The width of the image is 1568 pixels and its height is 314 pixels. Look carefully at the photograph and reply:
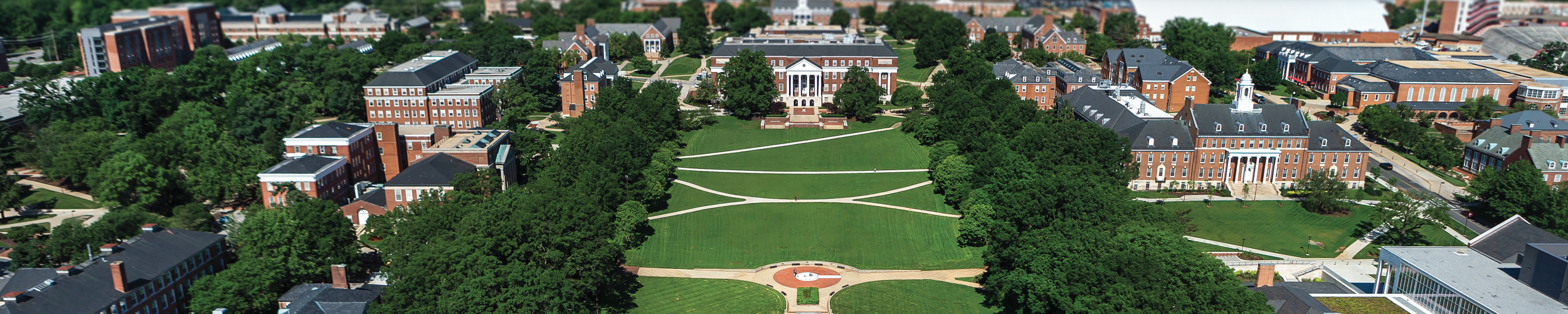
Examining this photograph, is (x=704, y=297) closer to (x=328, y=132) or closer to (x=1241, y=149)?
(x=328, y=132)

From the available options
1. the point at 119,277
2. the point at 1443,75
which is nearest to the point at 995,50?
the point at 1443,75

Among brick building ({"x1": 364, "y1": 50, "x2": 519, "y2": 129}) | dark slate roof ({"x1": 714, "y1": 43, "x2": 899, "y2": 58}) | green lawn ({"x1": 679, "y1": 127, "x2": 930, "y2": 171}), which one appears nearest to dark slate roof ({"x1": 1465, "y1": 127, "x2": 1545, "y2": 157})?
green lawn ({"x1": 679, "y1": 127, "x2": 930, "y2": 171})

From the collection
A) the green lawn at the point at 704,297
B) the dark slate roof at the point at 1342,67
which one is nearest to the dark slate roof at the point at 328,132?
the green lawn at the point at 704,297

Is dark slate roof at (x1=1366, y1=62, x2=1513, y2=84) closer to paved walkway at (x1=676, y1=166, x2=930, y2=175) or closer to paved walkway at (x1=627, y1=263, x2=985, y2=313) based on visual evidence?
paved walkway at (x1=676, y1=166, x2=930, y2=175)

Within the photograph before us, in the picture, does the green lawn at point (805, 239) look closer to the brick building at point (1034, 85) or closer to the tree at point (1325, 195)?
the tree at point (1325, 195)

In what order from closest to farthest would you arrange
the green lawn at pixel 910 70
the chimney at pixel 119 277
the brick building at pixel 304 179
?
1. the chimney at pixel 119 277
2. the brick building at pixel 304 179
3. the green lawn at pixel 910 70

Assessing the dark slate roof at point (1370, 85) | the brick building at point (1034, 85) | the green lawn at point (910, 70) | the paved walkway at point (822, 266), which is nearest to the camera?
the paved walkway at point (822, 266)

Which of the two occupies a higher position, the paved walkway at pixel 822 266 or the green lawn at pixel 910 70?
the green lawn at pixel 910 70
